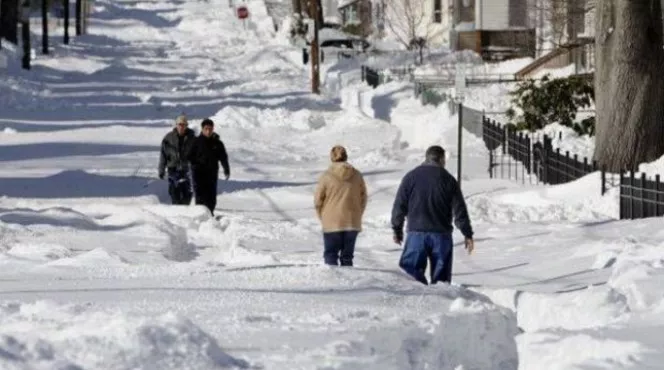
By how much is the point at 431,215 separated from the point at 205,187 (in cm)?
870

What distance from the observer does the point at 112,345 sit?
30.4ft

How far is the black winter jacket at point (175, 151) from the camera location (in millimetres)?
22453

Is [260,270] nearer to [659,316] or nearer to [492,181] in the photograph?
[659,316]

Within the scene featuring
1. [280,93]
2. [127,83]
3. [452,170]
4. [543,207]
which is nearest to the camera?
[543,207]

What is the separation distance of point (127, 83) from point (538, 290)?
4779 cm

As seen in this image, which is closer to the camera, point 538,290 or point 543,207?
point 538,290

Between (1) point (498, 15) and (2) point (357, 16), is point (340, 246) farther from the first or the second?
(2) point (357, 16)

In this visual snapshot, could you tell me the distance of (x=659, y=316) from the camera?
1152cm

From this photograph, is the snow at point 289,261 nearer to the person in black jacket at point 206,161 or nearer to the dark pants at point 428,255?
the dark pants at point 428,255

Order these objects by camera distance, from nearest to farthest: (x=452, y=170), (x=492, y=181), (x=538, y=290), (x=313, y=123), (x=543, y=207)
Answer: (x=538, y=290) < (x=543, y=207) < (x=492, y=181) < (x=452, y=170) < (x=313, y=123)

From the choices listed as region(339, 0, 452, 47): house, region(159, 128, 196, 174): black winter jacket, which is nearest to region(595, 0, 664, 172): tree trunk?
region(159, 128, 196, 174): black winter jacket

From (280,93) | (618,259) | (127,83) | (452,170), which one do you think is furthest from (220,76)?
(618,259)

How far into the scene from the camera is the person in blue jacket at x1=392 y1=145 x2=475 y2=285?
14062mm

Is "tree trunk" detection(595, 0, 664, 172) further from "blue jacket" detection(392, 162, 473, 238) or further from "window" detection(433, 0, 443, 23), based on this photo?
"window" detection(433, 0, 443, 23)
